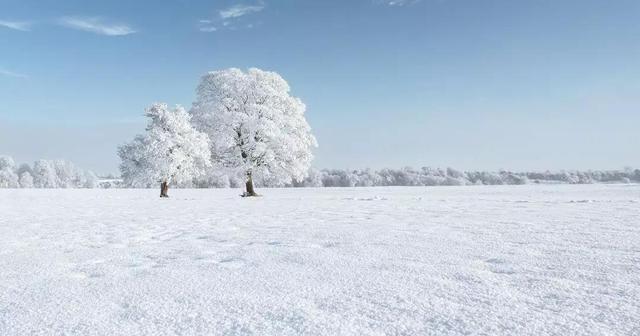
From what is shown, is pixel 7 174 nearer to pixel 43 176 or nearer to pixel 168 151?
pixel 43 176

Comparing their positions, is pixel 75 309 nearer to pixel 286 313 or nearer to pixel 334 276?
pixel 286 313

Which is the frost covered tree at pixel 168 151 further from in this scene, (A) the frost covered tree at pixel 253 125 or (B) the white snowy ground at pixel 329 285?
(B) the white snowy ground at pixel 329 285

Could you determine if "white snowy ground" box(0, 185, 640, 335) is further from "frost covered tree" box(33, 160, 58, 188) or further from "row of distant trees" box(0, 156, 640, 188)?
"frost covered tree" box(33, 160, 58, 188)

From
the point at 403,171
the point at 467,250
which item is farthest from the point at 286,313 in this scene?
the point at 403,171

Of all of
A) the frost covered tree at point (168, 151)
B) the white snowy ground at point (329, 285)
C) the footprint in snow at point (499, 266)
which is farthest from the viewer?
the frost covered tree at point (168, 151)

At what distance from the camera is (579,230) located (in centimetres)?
760

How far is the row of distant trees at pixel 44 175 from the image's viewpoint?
11196 cm

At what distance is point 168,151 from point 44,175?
114m

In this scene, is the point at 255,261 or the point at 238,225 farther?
the point at 238,225

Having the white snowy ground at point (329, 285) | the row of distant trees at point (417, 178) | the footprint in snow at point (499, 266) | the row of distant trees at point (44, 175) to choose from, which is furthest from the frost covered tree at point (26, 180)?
the footprint in snow at point (499, 266)

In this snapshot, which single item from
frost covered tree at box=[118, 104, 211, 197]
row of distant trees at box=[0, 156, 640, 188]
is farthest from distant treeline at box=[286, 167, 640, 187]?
frost covered tree at box=[118, 104, 211, 197]

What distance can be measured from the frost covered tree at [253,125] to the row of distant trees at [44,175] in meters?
101

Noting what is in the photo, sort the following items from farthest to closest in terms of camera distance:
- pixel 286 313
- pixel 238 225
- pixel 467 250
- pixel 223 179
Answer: pixel 223 179 → pixel 238 225 → pixel 467 250 → pixel 286 313

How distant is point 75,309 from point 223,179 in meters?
29.1
